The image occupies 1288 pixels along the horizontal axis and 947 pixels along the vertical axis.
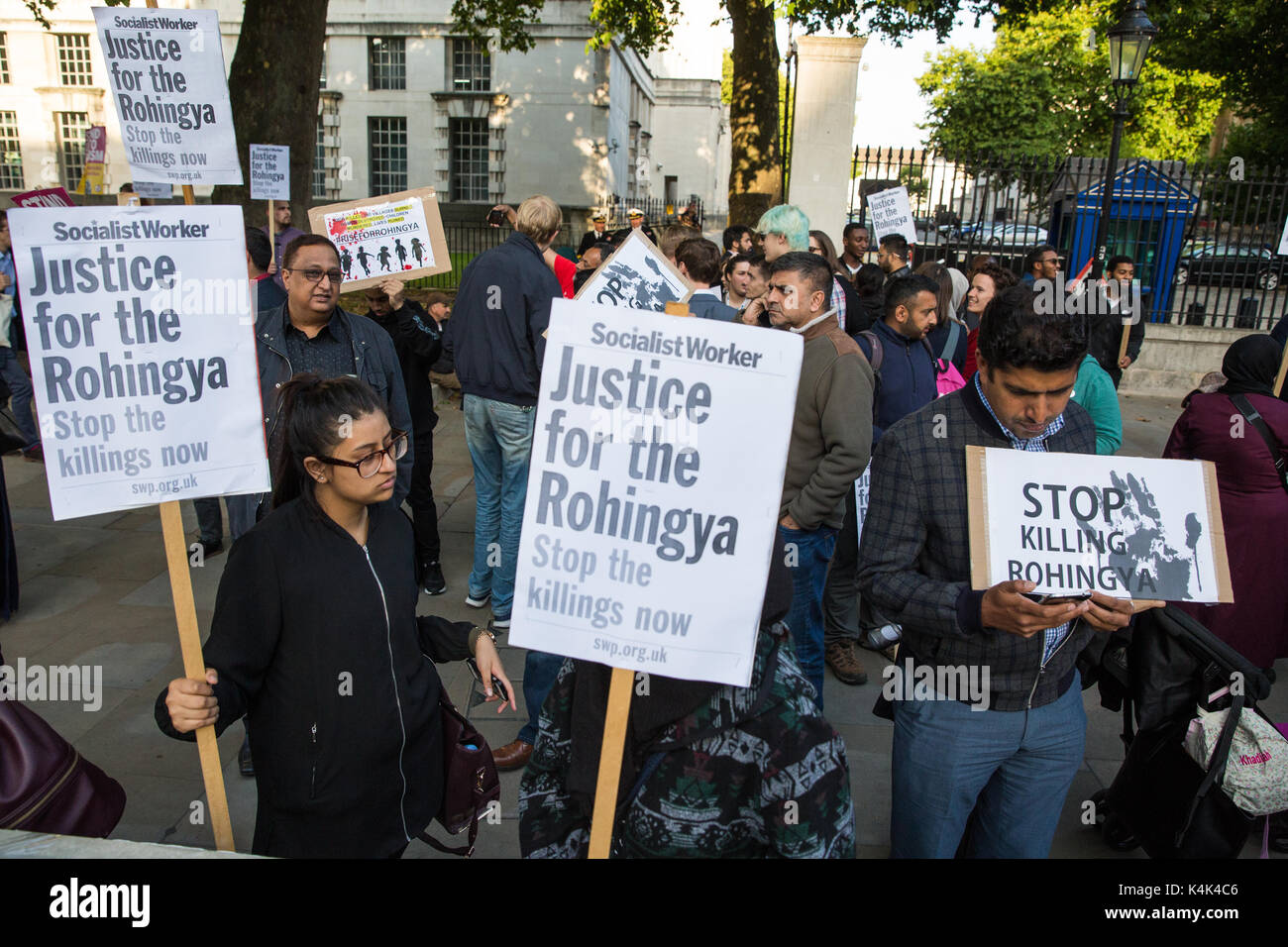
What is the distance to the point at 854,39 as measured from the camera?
13.6 meters

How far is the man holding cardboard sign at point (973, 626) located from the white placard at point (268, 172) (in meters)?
7.17

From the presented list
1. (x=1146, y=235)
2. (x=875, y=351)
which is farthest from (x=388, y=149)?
(x=875, y=351)

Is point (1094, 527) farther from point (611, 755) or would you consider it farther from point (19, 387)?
point (19, 387)

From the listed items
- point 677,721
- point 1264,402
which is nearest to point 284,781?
point 677,721

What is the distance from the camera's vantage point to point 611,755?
1.86 metres

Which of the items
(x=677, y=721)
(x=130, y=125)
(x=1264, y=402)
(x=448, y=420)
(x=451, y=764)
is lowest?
(x=448, y=420)

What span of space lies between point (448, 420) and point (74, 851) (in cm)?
917

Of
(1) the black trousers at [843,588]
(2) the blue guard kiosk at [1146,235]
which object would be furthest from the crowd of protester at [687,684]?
(2) the blue guard kiosk at [1146,235]

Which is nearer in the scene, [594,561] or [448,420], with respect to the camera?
[594,561]

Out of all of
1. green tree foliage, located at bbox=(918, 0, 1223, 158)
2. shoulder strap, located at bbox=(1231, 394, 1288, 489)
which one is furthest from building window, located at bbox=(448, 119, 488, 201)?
shoulder strap, located at bbox=(1231, 394, 1288, 489)

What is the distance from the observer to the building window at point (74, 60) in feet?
104

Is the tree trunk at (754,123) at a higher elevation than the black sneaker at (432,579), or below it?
higher

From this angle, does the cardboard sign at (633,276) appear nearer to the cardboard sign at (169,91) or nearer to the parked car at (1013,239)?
the cardboard sign at (169,91)

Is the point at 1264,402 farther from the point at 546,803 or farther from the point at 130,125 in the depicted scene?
the point at 130,125
